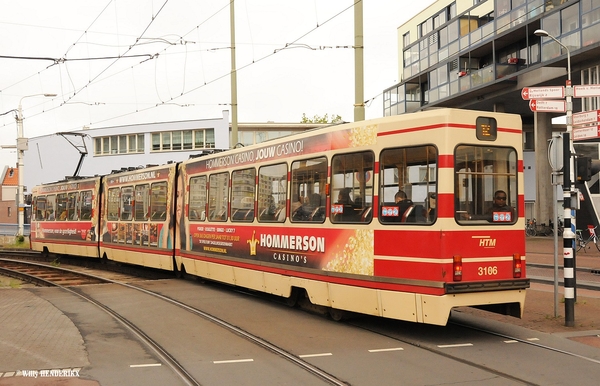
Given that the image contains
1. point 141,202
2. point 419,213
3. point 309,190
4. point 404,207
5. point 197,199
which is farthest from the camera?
point 141,202

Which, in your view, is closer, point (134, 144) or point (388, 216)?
point (388, 216)

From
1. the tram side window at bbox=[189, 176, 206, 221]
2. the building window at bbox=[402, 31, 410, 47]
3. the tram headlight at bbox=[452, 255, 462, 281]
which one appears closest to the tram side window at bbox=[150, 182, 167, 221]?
the tram side window at bbox=[189, 176, 206, 221]

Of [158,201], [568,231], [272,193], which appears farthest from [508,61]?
[568,231]

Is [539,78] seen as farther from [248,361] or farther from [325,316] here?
[248,361]

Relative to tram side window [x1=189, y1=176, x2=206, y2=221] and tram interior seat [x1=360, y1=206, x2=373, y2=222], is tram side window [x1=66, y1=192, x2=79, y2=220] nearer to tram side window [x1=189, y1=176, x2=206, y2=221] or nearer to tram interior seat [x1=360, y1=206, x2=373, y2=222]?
tram side window [x1=189, y1=176, x2=206, y2=221]

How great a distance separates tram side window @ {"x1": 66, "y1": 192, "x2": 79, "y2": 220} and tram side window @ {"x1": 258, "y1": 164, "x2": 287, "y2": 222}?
14.1 metres

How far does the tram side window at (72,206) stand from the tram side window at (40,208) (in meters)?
3.08

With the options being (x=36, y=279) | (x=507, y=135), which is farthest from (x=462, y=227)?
(x=36, y=279)

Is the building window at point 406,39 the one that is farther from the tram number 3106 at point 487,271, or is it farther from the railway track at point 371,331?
the tram number 3106 at point 487,271

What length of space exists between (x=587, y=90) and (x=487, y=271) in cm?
362

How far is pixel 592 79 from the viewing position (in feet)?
97.2

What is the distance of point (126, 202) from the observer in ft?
68.7

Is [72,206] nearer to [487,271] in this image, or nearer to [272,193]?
[272,193]

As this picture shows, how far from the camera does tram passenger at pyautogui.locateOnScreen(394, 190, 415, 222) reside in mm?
9188
